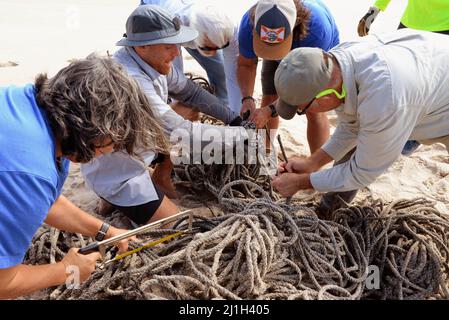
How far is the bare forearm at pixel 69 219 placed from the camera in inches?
75.4

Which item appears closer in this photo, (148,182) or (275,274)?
(275,274)

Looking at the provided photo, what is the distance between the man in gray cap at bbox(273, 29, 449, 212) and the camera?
71.1 inches

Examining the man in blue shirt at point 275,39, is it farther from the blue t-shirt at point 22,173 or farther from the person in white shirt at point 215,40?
the blue t-shirt at point 22,173

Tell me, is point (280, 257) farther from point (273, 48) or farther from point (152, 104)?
point (273, 48)

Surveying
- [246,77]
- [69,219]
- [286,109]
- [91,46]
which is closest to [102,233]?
[69,219]

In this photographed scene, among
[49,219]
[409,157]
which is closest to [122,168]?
[49,219]

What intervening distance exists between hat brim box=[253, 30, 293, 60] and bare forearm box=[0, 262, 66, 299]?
1680mm

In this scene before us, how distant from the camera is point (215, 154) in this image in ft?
9.30

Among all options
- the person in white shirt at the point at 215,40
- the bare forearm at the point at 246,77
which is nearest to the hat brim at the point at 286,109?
the person in white shirt at the point at 215,40

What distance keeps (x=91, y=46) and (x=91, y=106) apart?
5429mm

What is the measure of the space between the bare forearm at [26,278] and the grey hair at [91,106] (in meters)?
0.44

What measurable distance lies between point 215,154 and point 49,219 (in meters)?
1.21

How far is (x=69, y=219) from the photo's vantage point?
1.95 m
